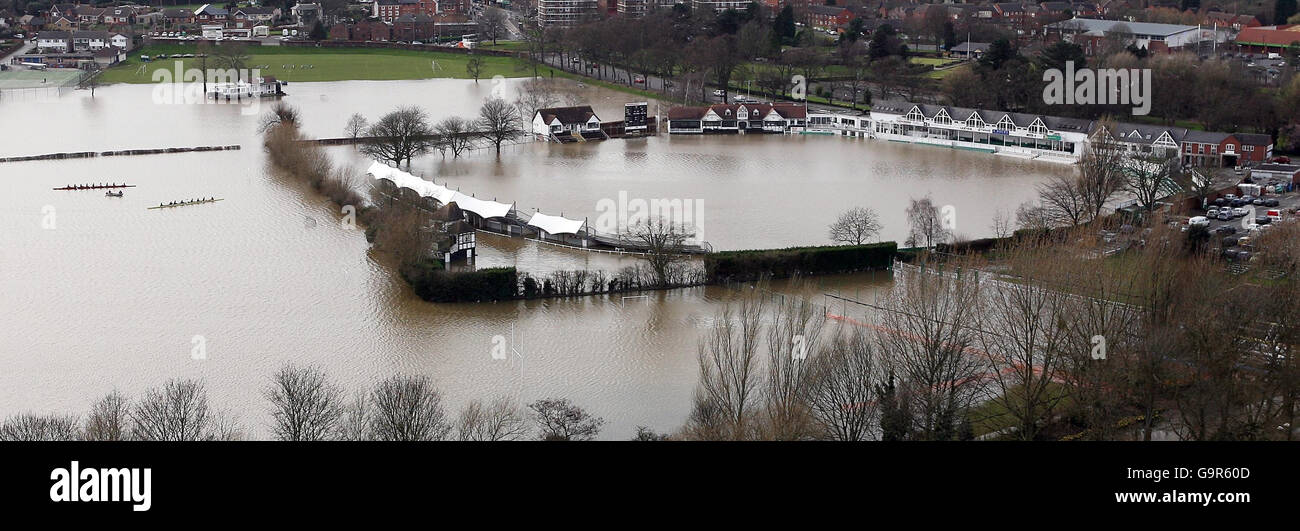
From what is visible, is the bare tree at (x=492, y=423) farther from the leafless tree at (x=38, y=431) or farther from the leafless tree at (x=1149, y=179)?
the leafless tree at (x=1149, y=179)

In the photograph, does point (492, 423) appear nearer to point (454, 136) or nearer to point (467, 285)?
point (467, 285)

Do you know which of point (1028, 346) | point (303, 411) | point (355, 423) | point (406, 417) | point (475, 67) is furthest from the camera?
point (475, 67)

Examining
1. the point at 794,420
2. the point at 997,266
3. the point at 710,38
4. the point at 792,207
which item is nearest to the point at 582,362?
the point at 794,420

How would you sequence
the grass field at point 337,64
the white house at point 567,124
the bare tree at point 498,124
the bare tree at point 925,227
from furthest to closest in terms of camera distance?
the grass field at point 337,64 → the white house at point 567,124 → the bare tree at point 498,124 → the bare tree at point 925,227

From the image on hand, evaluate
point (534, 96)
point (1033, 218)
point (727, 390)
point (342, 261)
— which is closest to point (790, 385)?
point (727, 390)

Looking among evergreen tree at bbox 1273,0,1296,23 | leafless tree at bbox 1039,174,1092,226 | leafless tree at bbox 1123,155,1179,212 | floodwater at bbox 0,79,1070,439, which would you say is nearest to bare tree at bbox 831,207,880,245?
floodwater at bbox 0,79,1070,439

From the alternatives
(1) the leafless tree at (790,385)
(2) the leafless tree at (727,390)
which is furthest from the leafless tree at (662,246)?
(2) the leafless tree at (727,390)
